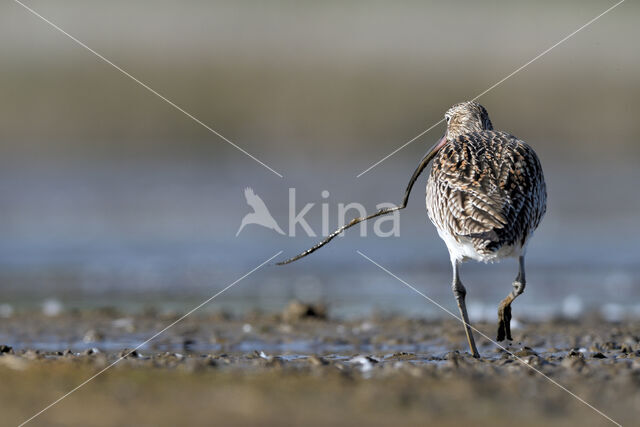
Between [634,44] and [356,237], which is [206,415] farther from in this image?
[634,44]

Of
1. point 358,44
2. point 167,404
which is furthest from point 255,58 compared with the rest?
point 167,404

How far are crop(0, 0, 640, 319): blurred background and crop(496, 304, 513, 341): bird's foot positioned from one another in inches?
76.3

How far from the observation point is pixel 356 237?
14266 millimetres

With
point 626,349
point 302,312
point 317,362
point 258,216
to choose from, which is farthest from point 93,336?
point 258,216

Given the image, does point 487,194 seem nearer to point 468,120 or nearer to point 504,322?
point 504,322

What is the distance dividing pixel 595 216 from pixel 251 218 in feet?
18.0

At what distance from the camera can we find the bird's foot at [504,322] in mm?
7660

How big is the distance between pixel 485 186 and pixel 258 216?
29.6ft

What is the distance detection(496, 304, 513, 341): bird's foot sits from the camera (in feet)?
25.1

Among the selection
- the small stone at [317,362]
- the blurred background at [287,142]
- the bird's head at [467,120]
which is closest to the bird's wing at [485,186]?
the bird's head at [467,120]

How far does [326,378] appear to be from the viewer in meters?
5.81

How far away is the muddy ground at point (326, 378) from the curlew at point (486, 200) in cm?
73

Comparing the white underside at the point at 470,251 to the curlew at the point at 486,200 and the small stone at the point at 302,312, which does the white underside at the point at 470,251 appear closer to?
the curlew at the point at 486,200

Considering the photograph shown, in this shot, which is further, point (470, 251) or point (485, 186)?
point (470, 251)
